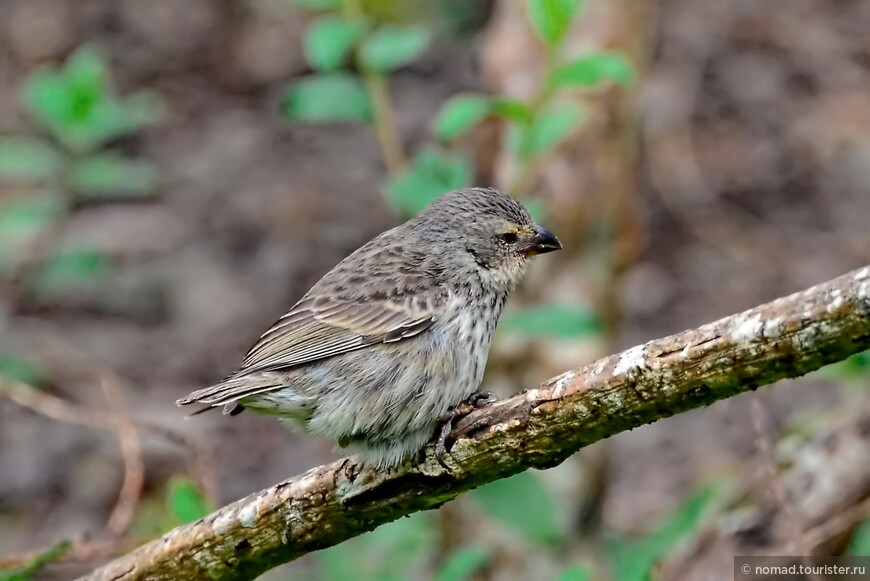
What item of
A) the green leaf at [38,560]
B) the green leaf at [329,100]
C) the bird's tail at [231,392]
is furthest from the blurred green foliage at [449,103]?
the green leaf at [38,560]

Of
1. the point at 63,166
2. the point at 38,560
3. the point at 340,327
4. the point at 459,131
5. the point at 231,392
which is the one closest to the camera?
the point at 38,560

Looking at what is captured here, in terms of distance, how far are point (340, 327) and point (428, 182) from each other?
2.93ft

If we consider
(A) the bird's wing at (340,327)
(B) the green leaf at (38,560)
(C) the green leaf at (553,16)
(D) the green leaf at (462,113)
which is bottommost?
(B) the green leaf at (38,560)

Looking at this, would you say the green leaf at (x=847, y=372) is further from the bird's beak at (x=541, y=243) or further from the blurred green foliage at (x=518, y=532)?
the bird's beak at (x=541, y=243)

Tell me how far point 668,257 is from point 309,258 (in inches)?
103

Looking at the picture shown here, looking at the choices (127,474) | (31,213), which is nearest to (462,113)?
(127,474)

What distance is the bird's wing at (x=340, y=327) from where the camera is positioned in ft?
13.7

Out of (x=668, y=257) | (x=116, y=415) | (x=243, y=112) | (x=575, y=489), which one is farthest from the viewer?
(x=243, y=112)

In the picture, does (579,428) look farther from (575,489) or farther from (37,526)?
(37,526)

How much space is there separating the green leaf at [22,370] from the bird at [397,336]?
8.66 feet

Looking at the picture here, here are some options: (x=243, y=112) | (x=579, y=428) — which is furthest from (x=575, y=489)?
(x=243, y=112)

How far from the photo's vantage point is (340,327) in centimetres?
431

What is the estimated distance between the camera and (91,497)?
23.5ft

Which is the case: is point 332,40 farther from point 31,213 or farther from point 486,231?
point 31,213
